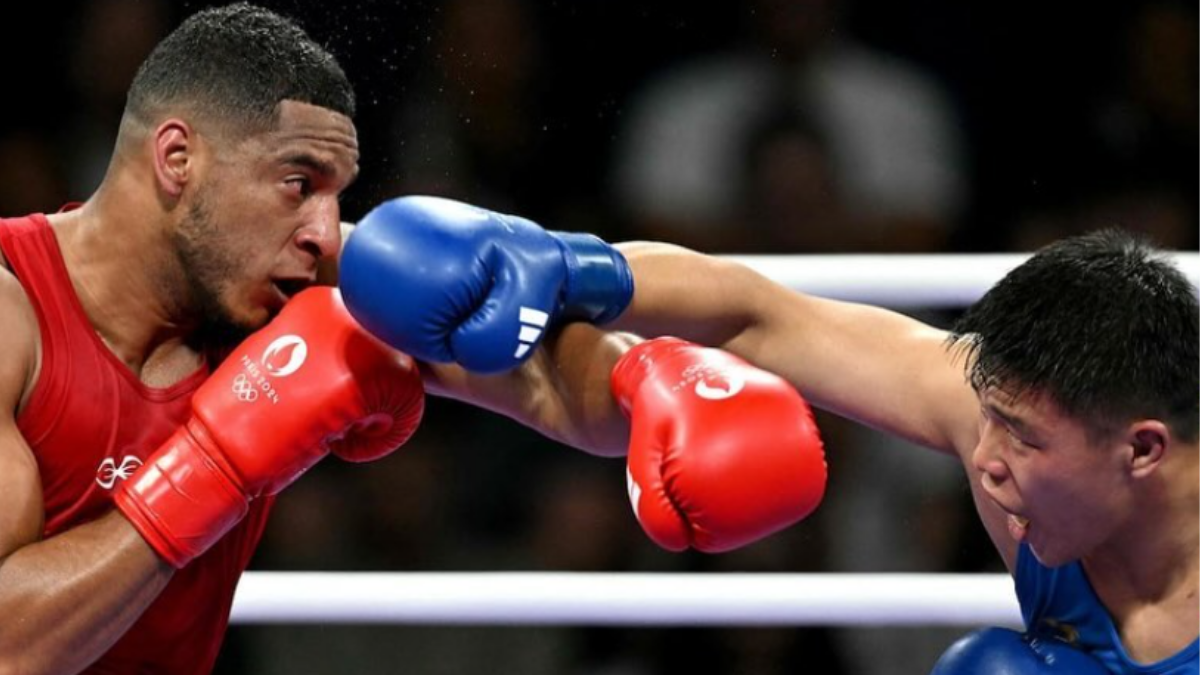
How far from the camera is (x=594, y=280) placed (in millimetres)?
1846

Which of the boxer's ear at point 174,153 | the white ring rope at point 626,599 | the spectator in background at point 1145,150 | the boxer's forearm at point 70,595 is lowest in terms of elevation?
the white ring rope at point 626,599

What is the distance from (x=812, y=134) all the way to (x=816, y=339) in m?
1.40

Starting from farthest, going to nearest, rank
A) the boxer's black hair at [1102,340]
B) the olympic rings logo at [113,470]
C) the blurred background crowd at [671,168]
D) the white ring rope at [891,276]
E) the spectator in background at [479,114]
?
the spectator in background at [479,114] → the blurred background crowd at [671,168] → the white ring rope at [891,276] → the olympic rings logo at [113,470] → the boxer's black hair at [1102,340]

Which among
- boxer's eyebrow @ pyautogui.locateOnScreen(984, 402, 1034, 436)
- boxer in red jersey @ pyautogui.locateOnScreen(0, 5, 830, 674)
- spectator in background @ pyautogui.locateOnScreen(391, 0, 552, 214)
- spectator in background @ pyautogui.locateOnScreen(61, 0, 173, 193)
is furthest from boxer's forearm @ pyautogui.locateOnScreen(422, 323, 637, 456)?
spectator in background @ pyautogui.locateOnScreen(61, 0, 173, 193)

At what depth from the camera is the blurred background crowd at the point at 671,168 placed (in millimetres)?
3150

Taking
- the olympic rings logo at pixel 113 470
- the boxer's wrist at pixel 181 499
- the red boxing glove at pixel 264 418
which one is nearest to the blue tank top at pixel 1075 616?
the red boxing glove at pixel 264 418

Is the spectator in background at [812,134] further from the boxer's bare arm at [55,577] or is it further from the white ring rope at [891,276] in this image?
the boxer's bare arm at [55,577]

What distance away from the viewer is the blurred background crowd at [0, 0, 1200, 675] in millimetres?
3150

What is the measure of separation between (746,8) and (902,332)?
5.61ft

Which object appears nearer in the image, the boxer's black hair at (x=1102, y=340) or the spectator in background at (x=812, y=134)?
the boxer's black hair at (x=1102, y=340)

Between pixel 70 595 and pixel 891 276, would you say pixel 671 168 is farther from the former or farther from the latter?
pixel 70 595

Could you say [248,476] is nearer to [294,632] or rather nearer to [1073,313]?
[1073,313]

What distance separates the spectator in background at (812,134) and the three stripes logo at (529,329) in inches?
64.8

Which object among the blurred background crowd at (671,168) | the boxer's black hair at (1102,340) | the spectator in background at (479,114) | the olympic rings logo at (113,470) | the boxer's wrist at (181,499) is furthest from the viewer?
the spectator in background at (479,114)
